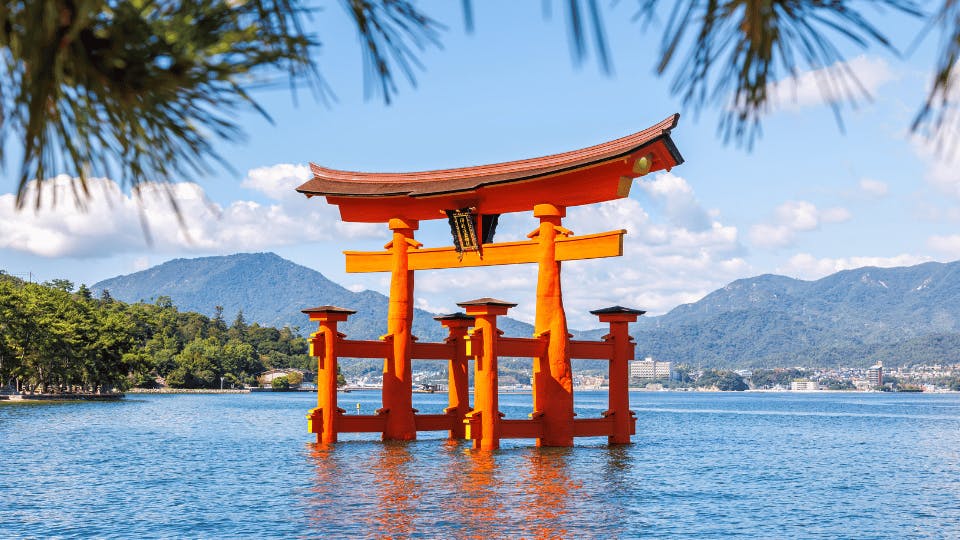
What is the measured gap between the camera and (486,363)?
61.1 ft

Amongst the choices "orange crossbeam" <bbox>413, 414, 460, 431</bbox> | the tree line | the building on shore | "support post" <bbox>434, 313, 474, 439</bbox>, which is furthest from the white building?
"orange crossbeam" <bbox>413, 414, 460, 431</bbox>

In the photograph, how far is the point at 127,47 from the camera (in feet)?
8.75

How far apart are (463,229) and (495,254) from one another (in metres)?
0.85

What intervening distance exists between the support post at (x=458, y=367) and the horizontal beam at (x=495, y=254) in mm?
1631

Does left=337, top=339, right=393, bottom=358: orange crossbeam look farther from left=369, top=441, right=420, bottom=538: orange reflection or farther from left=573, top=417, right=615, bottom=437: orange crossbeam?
left=573, top=417, right=615, bottom=437: orange crossbeam

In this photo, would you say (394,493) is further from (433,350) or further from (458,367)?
(458,367)

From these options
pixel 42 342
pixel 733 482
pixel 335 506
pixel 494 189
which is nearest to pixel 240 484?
pixel 335 506

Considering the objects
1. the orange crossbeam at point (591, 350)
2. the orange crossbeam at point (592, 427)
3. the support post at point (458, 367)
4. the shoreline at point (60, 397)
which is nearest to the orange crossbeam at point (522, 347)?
the orange crossbeam at point (591, 350)

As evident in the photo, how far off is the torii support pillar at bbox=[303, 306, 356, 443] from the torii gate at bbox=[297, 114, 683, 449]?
2 cm

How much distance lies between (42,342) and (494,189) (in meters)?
37.7

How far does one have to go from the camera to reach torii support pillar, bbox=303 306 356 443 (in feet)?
66.8

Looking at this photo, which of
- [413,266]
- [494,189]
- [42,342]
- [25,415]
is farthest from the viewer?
[42,342]

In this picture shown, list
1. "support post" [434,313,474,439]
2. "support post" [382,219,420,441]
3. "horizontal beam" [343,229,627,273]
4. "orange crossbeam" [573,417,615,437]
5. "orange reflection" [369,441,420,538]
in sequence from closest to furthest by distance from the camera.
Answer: "orange reflection" [369,441,420,538]
"horizontal beam" [343,229,627,273]
"orange crossbeam" [573,417,615,437]
"support post" [382,219,420,441]
"support post" [434,313,474,439]

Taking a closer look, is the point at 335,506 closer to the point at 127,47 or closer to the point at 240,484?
the point at 240,484
